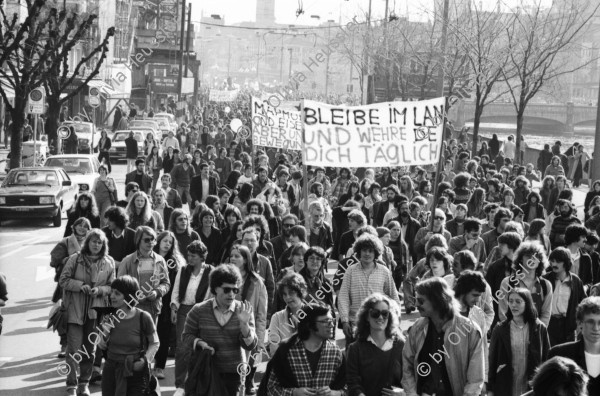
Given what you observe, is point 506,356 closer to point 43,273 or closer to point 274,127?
point 43,273

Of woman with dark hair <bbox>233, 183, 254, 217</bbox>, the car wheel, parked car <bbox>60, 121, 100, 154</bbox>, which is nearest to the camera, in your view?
woman with dark hair <bbox>233, 183, 254, 217</bbox>

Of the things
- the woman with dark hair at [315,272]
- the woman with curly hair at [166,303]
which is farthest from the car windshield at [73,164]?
the woman with dark hair at [315,272]

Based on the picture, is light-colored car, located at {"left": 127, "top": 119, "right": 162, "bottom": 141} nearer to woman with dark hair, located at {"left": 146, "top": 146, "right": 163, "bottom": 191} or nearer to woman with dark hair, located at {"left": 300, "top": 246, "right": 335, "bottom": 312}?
woman with dark hair, located at {"left": 146, "top": 146, "right": 163, "bottom": 191}

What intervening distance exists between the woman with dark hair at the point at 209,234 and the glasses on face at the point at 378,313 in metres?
6.10

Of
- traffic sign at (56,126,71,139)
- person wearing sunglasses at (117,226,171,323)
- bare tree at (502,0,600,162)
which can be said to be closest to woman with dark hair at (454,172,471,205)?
person wearing sunglasses at (117,226,171,323)

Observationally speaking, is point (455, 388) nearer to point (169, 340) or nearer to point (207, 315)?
point (207, 315)

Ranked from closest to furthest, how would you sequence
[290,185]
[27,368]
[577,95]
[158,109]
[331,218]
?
1. [27,368]
2. [331,218]
3. [290,185]
4. [158,109]
5. [577,95]

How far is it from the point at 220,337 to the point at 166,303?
327 centimetres

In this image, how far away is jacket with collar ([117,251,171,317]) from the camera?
10.8m

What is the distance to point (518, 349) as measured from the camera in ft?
27.8

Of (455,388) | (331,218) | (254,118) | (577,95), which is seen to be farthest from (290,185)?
(577,95)

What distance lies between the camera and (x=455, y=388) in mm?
7629

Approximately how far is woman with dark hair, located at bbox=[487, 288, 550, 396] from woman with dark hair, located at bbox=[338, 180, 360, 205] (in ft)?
33.9

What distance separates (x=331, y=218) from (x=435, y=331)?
1052 cm
